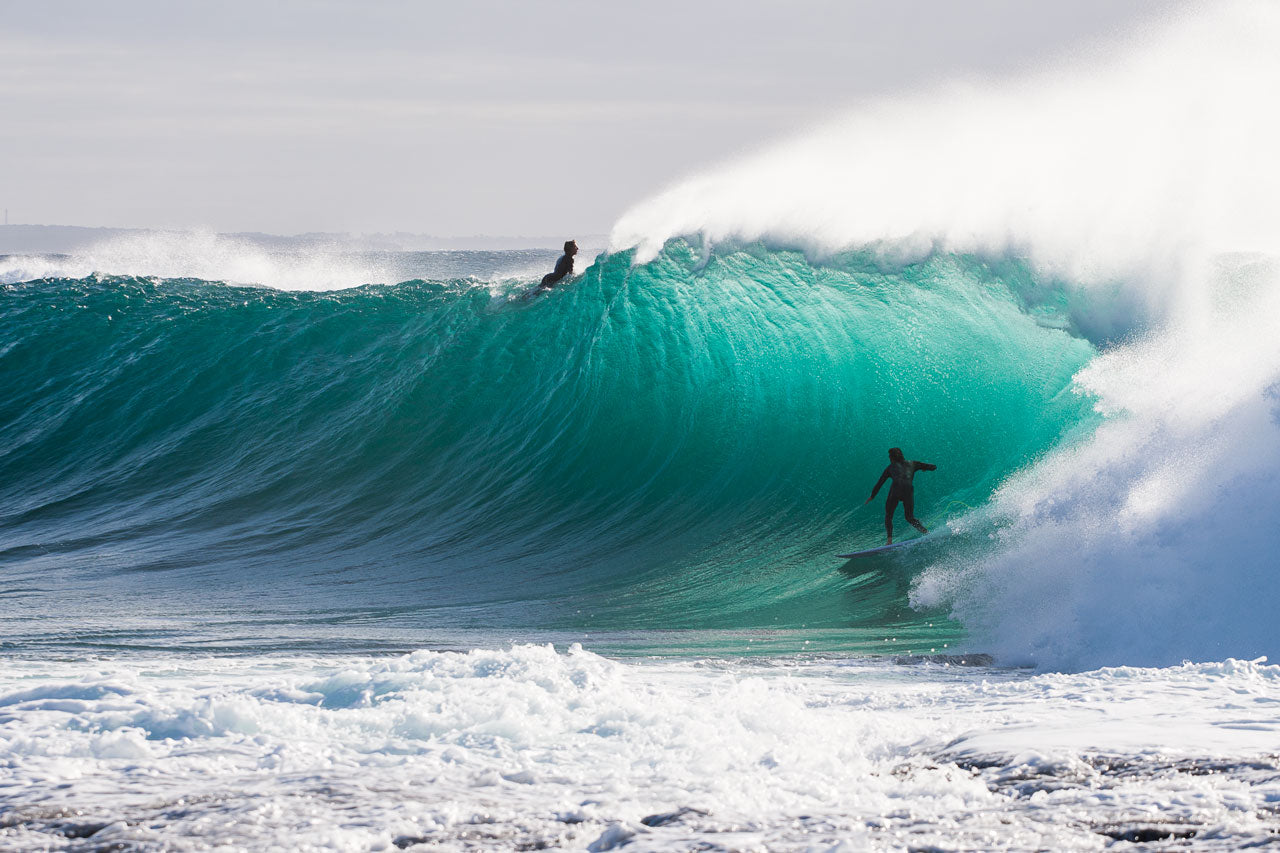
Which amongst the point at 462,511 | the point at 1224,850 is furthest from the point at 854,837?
the point at 462,511

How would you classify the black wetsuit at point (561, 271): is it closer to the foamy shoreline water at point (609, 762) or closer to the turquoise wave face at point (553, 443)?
the turquoise wave face at point (553, 443)

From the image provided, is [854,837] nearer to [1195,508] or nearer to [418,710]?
[418,710]

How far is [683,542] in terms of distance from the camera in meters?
9.44

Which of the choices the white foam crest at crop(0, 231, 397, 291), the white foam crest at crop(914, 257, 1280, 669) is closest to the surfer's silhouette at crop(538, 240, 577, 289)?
the white foam crest at crop(914, 257, 1280, 669)

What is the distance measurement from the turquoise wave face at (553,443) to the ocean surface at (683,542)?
56mm

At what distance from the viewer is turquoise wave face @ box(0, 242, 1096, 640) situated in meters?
8.61

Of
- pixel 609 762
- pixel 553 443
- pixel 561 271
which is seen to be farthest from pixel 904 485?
pixel 561 271

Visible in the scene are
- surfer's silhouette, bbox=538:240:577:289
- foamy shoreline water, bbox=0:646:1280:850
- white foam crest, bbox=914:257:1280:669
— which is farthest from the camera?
surfer's silhouette, bbox=538:240:577:289

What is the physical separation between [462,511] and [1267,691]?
7.29 m

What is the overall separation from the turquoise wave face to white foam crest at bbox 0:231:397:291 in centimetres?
740

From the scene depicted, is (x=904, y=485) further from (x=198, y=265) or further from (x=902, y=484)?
(x=198, y=265)

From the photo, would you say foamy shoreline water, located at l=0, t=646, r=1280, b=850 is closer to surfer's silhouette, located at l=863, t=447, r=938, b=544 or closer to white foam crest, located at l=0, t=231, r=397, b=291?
surfer's silhouette, located at l=863, t=447, r=938, b=544

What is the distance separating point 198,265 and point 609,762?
74.3ft

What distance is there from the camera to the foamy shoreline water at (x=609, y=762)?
128 inches
